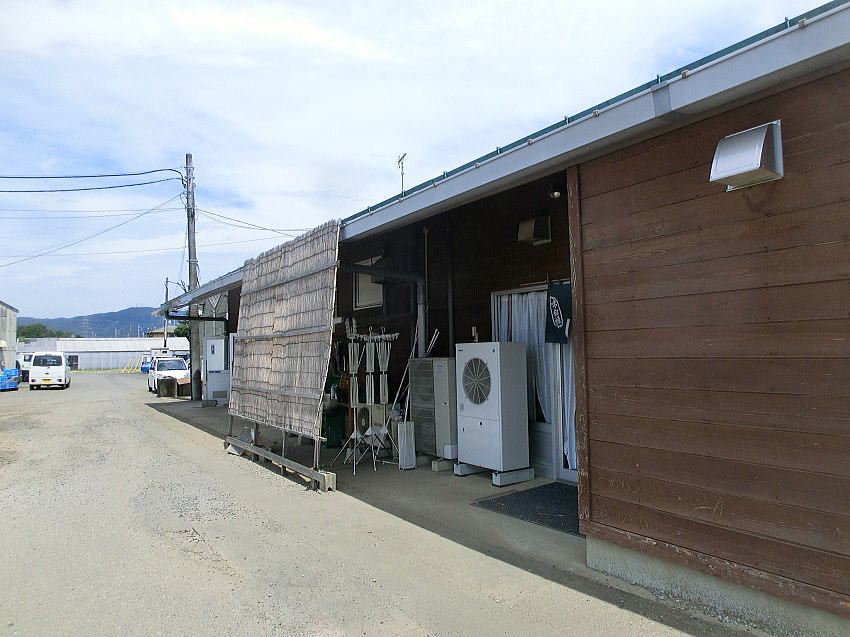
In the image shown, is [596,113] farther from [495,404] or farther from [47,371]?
[47,371]

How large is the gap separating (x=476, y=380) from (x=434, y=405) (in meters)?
1.07

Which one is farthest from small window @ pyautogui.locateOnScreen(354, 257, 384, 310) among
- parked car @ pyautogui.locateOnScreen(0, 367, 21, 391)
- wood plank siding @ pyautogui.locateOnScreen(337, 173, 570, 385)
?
parked car @ pyautogui.locateOnScreen(0, 367, 21, 391)

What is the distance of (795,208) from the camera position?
289 cm

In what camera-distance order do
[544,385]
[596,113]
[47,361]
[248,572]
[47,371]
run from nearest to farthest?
[596,113]
[248,572]
[544,385]
[47,371]
[47,361]

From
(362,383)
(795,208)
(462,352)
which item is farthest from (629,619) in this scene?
(362,383)

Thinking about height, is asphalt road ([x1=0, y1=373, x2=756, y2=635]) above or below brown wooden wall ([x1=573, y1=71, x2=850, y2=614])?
below

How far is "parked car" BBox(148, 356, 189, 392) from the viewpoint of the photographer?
856 inches

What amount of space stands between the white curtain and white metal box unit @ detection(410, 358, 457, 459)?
0.89m

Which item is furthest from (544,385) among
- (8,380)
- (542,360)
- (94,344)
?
(94,344)

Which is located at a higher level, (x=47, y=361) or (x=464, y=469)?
(x=47, y=361)

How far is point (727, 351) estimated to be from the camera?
314 centimetres

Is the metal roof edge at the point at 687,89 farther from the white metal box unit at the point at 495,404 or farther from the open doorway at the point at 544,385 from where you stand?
the open doorway at the point at 544,385

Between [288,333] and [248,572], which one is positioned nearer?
[248,572]

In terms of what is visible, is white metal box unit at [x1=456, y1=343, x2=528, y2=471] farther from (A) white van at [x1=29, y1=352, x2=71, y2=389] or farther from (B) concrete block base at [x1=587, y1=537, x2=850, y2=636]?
(A) white van at [x1=29, y1=352, x2=71, y2=389]
